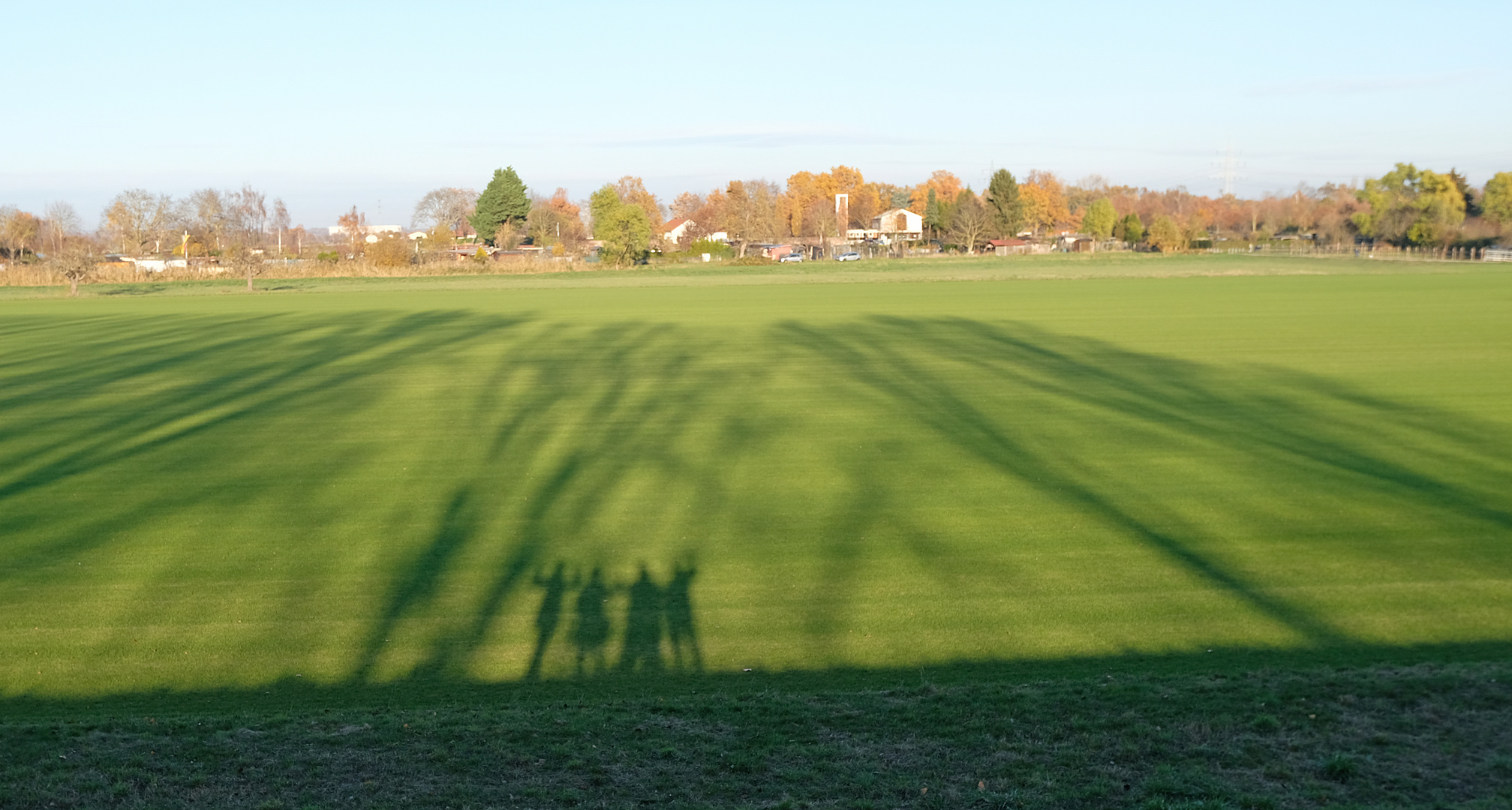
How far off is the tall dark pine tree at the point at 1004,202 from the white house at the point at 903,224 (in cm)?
2724

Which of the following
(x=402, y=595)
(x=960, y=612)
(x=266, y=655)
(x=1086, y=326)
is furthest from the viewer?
(x=1086, y=326)

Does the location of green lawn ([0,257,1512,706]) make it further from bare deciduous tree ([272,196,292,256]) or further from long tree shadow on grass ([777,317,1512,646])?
bare deciduous tree ([272,196,292,256])

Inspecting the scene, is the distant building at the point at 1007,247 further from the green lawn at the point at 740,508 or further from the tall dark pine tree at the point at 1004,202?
the green lawn at the point at 740,508

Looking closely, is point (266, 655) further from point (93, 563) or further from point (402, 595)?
point (93, 563)

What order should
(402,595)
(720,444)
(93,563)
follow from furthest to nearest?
(720,444), (93,563), (402,595)

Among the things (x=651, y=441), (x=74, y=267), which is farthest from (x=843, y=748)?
(x=74, y=267)

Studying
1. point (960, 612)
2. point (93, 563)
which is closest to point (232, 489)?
point (93, 563)

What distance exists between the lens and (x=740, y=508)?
473 inches

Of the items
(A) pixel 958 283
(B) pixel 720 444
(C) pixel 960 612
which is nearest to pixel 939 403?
(B) pixel 720 444

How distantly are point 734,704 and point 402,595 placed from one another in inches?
145

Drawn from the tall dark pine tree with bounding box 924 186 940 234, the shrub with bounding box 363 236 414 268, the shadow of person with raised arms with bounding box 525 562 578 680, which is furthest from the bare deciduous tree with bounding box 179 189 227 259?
the shadow of person with raised arms with bounding box 525 562 578 680

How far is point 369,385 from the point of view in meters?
22.0

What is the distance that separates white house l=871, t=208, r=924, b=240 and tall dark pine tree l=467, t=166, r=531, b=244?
179ft

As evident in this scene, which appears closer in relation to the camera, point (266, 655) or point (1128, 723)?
point (1128, 723)
